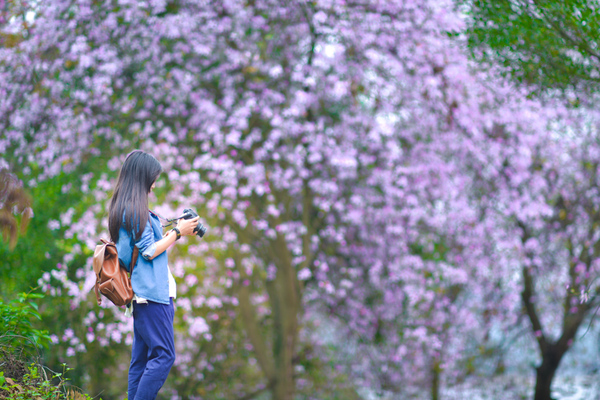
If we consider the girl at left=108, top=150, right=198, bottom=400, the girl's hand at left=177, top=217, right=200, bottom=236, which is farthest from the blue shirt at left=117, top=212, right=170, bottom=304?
the girl's hand at left=177, top=217, right=200, bottom=236

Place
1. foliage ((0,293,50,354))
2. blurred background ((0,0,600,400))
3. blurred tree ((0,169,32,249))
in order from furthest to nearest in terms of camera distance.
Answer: blurred background ((0,0,600,400))
blurred tree ((0,169,32,249))
foliage ((0,293,50,354))

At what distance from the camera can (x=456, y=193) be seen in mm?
6520

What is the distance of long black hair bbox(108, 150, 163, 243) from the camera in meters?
2.74

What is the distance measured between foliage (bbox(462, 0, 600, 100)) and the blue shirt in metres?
3.15

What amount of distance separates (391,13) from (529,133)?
2.44 metres

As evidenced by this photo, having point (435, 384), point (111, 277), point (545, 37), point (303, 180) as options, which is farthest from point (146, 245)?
point (435, 384)

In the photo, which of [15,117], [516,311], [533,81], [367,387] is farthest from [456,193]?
[15,117]

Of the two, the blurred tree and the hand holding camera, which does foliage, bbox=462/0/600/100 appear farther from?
the blurred tree

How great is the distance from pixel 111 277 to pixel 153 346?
1.39 feet

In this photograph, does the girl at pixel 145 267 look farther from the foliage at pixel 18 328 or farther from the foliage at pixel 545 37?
the foliage at pixel 545 37

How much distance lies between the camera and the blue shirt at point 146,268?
2732mm

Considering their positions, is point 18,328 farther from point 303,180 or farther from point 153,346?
point 303,180

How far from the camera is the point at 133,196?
109 inches

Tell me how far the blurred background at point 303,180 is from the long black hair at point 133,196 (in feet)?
9.90
